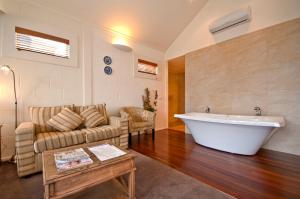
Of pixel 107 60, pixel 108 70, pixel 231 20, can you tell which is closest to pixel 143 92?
pixel 108 70

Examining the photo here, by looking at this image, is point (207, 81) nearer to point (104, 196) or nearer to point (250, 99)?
point (250, 99)

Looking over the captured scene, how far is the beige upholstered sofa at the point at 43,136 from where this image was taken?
169 centimetres

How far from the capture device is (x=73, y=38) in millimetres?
2895

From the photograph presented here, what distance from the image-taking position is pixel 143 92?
13.6 feet

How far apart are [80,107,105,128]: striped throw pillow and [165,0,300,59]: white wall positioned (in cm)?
311

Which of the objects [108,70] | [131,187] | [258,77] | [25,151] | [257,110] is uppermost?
[108,70]

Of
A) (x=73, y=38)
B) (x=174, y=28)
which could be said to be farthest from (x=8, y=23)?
(x=174, y=28)

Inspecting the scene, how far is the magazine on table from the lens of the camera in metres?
1.25

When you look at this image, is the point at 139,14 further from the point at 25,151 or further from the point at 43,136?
the point at 25,151

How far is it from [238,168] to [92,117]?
8.41 ft

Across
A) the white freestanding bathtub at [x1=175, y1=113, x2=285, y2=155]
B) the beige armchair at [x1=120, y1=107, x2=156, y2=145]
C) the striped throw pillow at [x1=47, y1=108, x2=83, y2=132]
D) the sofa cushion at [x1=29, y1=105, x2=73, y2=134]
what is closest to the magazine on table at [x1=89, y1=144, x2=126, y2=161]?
the striped throw pillow at [x1=47, y1=108, x2=83, y2=132]

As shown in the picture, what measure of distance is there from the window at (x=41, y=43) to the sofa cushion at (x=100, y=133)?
1728 millimetres

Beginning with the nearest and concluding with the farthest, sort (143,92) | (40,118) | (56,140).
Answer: (56,140), (40,118), (143,92)

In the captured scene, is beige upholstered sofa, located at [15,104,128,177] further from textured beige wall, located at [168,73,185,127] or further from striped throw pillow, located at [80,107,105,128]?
textured beige wall, located at [168,73,185,127]
